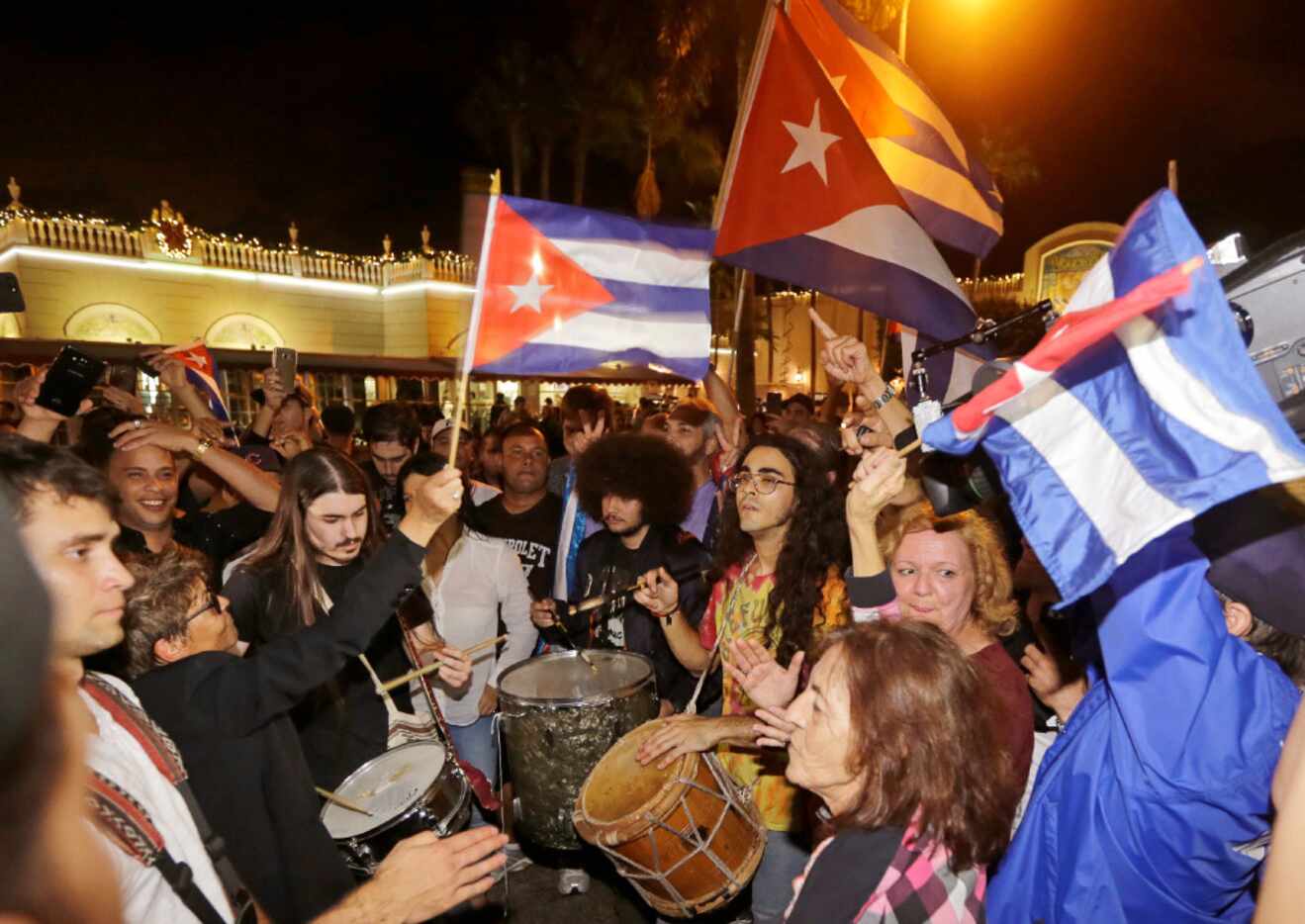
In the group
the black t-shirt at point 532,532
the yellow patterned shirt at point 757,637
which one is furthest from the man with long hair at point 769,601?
the black t-shirt at point 532,532

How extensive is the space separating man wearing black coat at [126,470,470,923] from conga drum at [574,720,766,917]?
36.6 inches

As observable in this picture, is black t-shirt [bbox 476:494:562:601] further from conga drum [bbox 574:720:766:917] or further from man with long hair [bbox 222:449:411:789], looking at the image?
conga drum [bbox 574:720:766:917]

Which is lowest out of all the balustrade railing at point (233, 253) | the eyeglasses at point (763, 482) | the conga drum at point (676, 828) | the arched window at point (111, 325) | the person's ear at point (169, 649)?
the conga drum at point (676, 828)

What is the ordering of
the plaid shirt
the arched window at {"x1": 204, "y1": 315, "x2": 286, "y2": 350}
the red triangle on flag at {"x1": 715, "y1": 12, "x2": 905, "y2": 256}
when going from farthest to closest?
the arched window at {"x1": 204, "y1": 315, "x2": 286, "y2": 350} < the red triangle on flag at {"x1": 715, "y1": 12, "x2": 905, "y2": 256} < the plaid shirt

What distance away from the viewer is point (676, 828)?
2.71 m

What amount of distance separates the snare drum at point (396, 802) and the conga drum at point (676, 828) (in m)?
0.49

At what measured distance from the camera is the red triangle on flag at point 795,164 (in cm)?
467

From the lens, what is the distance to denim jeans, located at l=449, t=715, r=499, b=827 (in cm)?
456

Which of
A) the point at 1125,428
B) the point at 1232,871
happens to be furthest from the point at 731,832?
the point at 1125,428

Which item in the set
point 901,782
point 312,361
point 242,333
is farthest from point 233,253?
point 901,782

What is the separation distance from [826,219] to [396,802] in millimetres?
3905

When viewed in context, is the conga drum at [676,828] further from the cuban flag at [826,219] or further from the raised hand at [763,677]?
the cuban flag at [826,219]

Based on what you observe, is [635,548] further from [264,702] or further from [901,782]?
[901,782]

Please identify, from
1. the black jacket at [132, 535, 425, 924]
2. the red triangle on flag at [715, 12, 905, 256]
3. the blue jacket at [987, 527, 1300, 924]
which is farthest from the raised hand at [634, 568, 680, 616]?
the blue jacket at [987, 527, 1300, 924]
